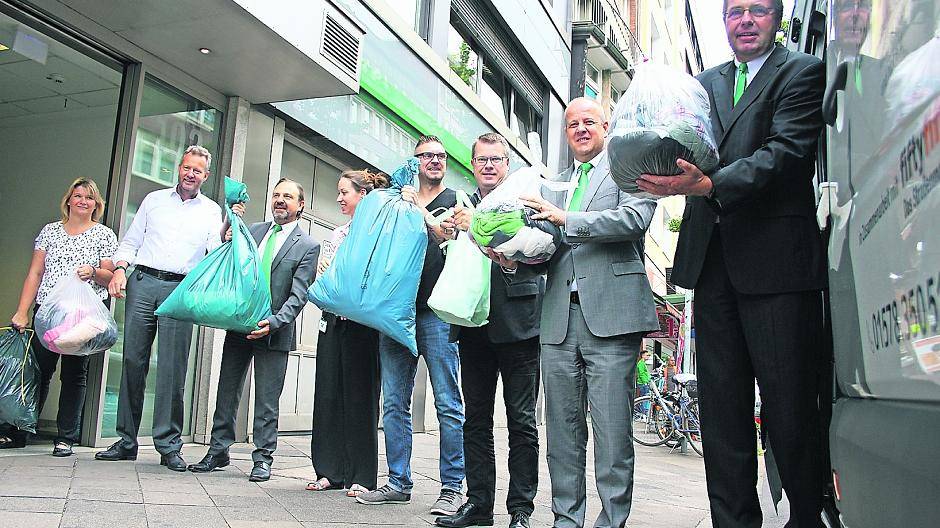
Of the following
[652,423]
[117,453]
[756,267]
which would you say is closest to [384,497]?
[117,453]

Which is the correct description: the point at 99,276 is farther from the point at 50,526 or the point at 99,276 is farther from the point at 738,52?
the point at 738,52

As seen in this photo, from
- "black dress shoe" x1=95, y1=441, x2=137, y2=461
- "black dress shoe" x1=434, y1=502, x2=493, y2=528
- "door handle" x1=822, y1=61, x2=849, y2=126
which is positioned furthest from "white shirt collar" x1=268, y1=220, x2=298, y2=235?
"door handle" x1=822, y1=61, x2=849, y2=126

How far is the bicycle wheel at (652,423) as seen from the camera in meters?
12.3

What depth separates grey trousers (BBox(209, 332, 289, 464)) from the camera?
4.88 meters

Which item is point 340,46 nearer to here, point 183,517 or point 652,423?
point 183,517

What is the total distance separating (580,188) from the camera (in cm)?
353

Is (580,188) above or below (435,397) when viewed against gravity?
above

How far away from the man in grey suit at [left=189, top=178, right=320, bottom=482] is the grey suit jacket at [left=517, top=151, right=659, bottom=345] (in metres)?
2.23

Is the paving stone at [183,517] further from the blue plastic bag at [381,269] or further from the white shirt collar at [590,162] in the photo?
the white shirt collar at [590,162]

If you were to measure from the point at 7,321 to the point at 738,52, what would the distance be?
23.2ft

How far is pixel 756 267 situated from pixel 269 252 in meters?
3.58

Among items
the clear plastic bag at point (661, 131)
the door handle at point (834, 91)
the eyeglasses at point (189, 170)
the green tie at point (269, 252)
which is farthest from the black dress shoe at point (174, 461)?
the door handle at point (834, 91)

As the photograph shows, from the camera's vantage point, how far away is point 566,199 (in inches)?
142

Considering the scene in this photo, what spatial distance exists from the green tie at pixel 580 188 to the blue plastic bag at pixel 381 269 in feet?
3.40
